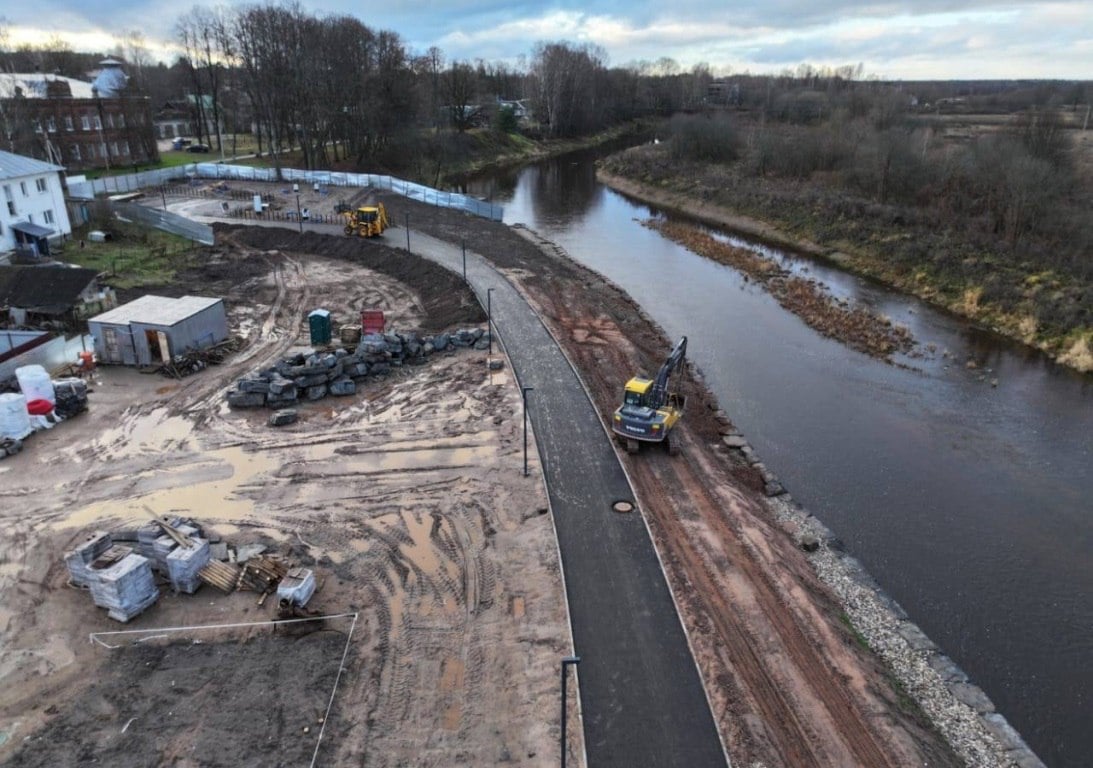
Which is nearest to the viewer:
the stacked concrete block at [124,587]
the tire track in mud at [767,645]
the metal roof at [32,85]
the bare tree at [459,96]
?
the tire track in mud at [767,645]

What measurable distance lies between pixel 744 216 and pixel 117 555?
52522 mm

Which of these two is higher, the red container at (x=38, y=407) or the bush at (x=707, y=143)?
the bush at (x=707, y=143)

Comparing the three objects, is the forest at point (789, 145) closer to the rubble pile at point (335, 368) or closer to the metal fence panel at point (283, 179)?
the metal fence panel at point (283, 179)

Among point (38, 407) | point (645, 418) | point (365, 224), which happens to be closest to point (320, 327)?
point (38, 407)

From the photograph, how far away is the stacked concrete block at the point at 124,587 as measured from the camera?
14109 mm

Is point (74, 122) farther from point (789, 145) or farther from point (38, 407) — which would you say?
point (789, 145)

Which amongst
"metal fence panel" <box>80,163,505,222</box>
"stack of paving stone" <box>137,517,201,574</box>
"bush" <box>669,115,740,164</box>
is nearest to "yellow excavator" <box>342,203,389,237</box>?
"metal fence panel" <box>80,163,505,222</box>

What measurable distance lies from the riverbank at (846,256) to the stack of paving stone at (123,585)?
3448cm

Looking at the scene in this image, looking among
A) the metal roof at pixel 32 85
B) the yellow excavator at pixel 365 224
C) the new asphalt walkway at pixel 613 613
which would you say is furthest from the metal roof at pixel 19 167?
the new asphalt walkway at pixel 613 613

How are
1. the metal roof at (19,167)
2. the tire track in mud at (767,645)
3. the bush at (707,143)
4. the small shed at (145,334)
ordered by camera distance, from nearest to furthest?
the tire track in mud at (767,645)
the small shed at (145,334)
the metal roof at (19,167)
the bush at (707,143)

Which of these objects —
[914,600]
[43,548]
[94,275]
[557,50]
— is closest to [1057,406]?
[914,600]

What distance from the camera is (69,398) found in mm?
22734

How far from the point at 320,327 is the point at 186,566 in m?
15.3

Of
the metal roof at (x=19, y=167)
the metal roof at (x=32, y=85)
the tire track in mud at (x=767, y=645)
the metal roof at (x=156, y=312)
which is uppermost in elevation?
the metal roof at (x=32, y=85)
